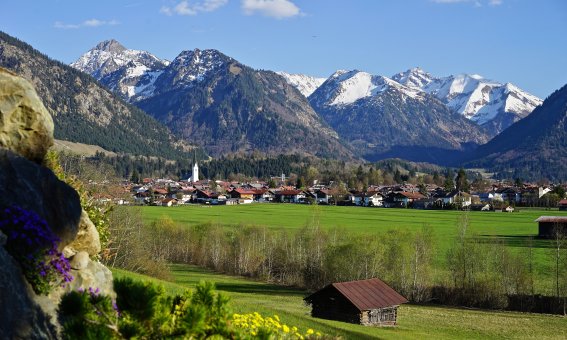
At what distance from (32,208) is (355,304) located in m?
34.3

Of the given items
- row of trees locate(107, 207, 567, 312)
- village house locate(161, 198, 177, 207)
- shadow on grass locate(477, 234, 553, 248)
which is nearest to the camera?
row of trees locate(107, 207, 567, 312)

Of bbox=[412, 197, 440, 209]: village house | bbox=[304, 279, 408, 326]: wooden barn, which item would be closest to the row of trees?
bbox=[304, 279, 408, 326]: wooden barn

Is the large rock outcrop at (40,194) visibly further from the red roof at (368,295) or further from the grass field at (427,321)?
the red roof at (368,295)

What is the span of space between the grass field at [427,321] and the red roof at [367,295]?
2057mm

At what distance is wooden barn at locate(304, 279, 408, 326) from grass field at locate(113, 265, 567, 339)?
4.33ft

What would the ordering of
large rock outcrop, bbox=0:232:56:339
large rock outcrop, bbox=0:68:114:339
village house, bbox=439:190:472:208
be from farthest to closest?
1. village house, bbox=439:190:472:208
2. large rock outcrop, bbox=0:68:114:339
3. large rock outcrop, bbox=0:232:56:339

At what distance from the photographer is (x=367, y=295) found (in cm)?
A: 4575

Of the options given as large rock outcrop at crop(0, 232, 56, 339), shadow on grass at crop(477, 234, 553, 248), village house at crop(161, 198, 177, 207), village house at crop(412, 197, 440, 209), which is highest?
village house at crop(412, 197, 440, 209)

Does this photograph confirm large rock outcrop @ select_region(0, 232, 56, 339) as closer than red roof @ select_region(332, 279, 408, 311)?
Yes

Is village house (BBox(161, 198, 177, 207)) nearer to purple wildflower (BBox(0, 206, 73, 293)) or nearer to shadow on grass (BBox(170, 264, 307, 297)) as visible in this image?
shadow on grass (BBox(170, 264, 307, 297))

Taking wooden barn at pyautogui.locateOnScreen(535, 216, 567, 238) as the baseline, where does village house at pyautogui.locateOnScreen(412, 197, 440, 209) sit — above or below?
above

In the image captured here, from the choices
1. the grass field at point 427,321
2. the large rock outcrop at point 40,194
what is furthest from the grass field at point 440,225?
the large rock outcrop at point 40,194

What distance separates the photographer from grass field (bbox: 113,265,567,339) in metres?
37.1

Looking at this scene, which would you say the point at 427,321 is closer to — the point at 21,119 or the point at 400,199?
the point at 21,119
